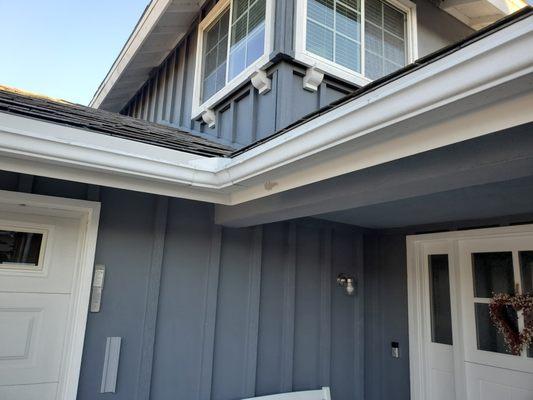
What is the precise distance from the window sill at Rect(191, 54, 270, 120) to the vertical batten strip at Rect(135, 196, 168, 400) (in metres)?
1.47

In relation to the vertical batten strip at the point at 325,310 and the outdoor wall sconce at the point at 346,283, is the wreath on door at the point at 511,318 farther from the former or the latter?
the vertical batten strip at the point at 325,310

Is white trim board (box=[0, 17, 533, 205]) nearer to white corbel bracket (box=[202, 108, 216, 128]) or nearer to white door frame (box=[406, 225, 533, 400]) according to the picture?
white corbel bracket (box=[202, 108, 216, 128])

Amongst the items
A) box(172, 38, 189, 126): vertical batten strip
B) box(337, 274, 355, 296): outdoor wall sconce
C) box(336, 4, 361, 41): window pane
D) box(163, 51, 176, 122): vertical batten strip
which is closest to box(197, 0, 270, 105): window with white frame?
box(172, 38, 189, 126): vertical batten strip

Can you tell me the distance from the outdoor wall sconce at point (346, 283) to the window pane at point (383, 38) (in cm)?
207

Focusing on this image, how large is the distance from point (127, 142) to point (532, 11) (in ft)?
6.89

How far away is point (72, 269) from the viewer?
117 inches

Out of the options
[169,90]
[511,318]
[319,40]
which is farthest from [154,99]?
[511,318]

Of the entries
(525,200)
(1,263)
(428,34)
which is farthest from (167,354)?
(428,34)

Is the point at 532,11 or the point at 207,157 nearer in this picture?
the point at 532,11

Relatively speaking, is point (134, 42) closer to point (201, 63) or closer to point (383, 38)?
point (201, 63)

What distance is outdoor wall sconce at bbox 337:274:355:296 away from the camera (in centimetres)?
414

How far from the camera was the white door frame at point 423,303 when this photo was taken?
365cm

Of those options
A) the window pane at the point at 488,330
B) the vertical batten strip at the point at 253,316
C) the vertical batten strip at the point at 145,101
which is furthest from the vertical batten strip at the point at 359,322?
the vertical batten strip at the point at 145,101

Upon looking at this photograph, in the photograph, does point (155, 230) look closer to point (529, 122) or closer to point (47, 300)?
point (47, 300)
